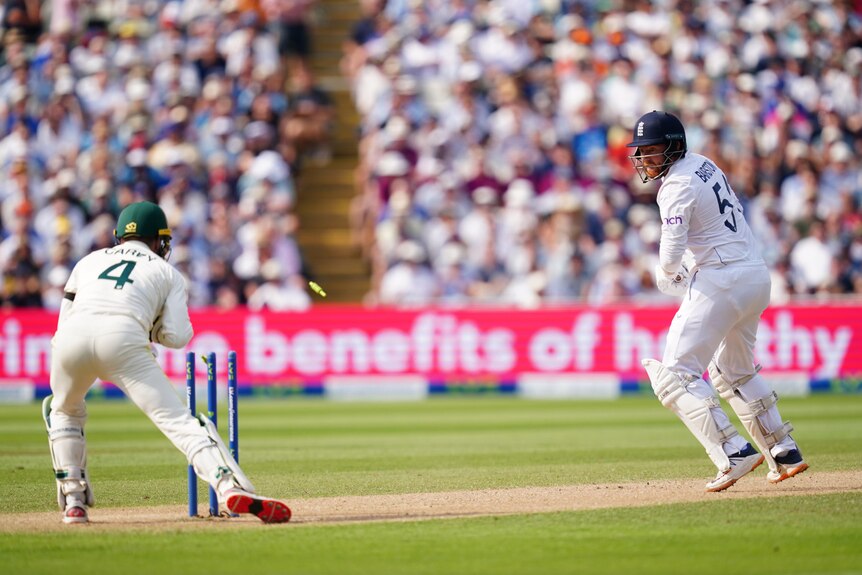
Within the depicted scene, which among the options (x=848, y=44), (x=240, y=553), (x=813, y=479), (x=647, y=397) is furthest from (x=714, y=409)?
(x=848, y=44)

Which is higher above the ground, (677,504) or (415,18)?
(415,18)

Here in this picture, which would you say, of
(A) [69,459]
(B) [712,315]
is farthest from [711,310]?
(A) [69,459]

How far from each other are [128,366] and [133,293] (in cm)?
43

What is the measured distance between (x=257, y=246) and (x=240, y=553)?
14.0m

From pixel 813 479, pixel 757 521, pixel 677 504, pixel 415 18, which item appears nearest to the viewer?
pixel 757 521

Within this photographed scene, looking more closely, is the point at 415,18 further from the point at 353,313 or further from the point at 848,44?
the point at 848,44

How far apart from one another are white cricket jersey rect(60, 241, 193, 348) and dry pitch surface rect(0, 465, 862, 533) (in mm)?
1217

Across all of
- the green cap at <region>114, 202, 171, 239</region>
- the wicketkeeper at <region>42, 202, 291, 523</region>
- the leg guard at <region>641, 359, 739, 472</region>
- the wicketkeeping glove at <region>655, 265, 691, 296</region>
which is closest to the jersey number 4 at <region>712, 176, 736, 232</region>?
the wicketkeeping glove at <region>655, 265, 691, 296</region>

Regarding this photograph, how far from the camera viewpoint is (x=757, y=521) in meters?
7.46

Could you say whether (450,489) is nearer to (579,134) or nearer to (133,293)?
(133,293)

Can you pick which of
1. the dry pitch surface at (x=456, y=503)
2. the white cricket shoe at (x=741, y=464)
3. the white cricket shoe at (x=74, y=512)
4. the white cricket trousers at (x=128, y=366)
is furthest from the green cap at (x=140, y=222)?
the white cricket shoe at (x=741, y=464)

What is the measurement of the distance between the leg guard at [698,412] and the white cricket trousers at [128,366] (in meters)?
3.06

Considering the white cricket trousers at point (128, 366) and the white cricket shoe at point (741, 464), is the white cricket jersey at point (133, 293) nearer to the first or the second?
the white cricket trousers at point (128, 366)

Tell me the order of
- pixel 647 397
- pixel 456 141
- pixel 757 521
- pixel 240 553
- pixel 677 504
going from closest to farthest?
pixel 240 553, pixel 757 521, pixel 677 504, pixel 647 397, pixel 456 141
